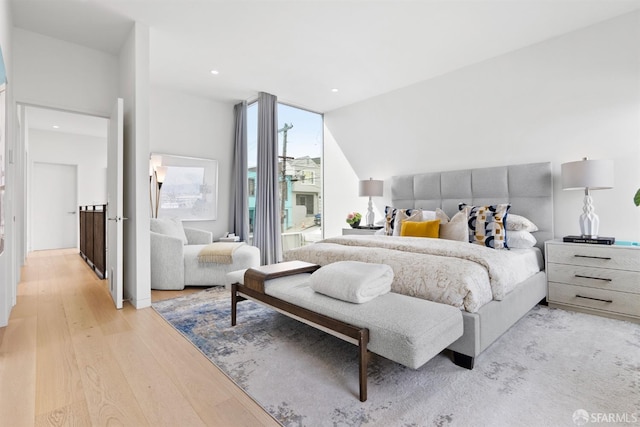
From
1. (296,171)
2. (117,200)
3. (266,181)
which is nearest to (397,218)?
(266,181)

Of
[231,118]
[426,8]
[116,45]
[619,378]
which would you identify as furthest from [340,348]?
Result: [231,118]

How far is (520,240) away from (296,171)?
3.43 m

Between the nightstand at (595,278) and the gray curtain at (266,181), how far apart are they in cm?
342

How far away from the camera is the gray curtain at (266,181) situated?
4730 mm

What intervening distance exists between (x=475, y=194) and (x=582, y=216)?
1031mm

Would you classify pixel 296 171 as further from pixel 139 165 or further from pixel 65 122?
pixel 65 122

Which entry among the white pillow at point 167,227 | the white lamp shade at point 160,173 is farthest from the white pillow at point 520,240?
the white lamp shade at point 160,173

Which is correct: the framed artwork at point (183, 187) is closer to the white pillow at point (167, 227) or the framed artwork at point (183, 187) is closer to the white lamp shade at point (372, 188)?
the white pillow at point (167, 227)

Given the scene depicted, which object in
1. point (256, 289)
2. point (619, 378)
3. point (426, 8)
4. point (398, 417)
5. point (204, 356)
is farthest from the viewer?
point (426, 8)

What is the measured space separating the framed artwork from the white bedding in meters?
2.62

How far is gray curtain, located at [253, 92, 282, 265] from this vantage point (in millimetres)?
4730

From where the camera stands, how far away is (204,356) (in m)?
2.03

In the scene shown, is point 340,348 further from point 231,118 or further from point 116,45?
point 231,118

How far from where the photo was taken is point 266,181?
475 centimetres
